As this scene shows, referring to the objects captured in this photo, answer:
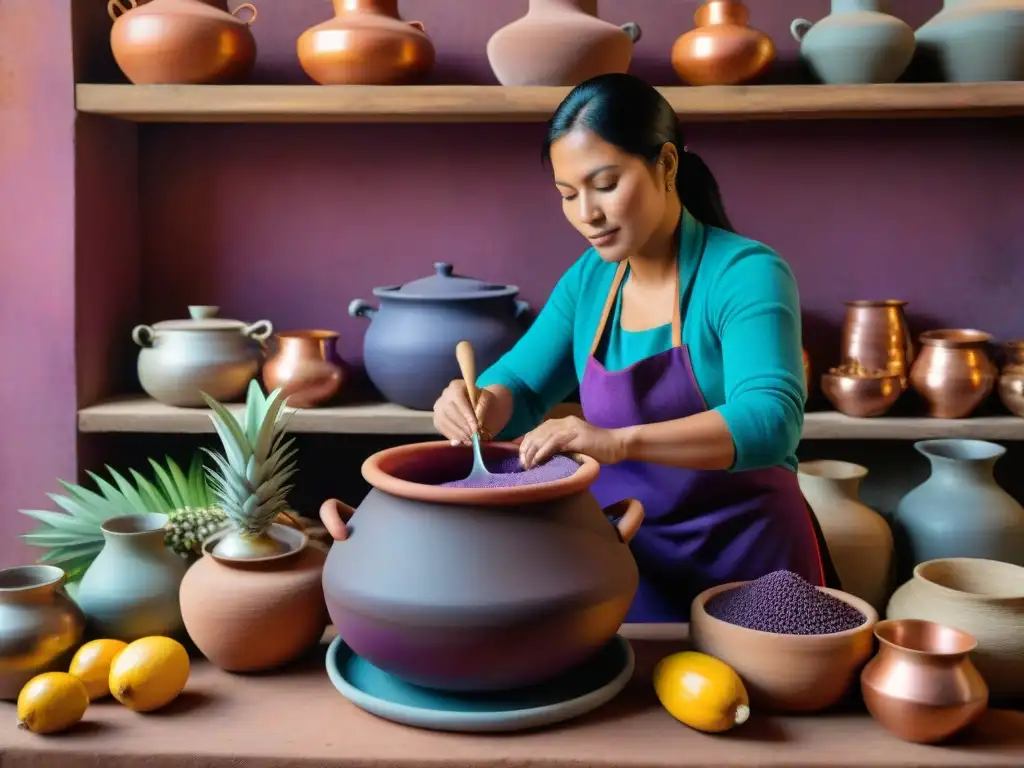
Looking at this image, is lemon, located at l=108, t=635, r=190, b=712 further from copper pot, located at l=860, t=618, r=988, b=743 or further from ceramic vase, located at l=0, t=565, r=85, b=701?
copper pot, located at l=860, t=618, r=988, b=743

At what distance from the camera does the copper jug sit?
102 inches

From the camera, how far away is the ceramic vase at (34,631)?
1.17 meters

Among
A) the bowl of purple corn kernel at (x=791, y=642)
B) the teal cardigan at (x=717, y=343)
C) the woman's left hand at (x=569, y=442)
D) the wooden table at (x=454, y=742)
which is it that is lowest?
the wooden table at (x=454, y=742)

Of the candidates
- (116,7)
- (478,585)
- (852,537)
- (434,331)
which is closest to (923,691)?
(478,585)

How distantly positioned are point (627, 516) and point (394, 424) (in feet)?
4.38

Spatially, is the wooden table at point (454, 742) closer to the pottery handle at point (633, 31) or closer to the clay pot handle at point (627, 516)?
the clay pot handle at point (627, 516)

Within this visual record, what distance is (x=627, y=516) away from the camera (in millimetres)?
1230

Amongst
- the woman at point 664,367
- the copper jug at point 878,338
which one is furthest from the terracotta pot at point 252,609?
the copper jug at point 878,338

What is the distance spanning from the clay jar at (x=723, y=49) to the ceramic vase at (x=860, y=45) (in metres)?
0.12

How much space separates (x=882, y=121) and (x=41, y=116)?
7.05 feet

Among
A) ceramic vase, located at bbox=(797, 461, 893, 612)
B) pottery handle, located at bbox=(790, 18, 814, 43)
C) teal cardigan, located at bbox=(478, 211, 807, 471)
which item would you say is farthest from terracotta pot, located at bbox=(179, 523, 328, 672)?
pottery handle, located at bbox=(790, 18, 814, 43)

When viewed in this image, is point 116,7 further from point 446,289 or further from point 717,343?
point 717,343

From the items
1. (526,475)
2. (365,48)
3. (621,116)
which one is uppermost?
(365,48)

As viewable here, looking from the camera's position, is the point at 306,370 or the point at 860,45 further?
the point at 306,370
